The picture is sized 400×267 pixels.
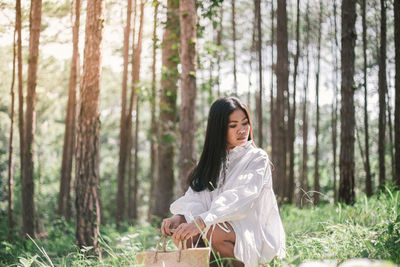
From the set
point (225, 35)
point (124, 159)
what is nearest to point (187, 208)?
point (124, 159)

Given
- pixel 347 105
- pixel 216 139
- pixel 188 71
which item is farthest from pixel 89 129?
pixel 347 105

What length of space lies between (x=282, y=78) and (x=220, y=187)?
19.6 ft

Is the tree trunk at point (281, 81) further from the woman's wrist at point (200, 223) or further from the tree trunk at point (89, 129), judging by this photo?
A: the woman's wrist at point (200, 223)

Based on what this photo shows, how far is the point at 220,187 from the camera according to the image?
2.62 metres

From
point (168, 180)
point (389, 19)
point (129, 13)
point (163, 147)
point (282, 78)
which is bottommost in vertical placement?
point (168, 180)

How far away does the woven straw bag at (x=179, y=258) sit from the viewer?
2070 mm

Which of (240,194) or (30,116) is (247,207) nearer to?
(240,194)

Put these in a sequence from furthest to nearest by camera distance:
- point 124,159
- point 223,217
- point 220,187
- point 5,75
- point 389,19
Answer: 1. point 389,19
2. point 5,75
3. point 124,159
4. point 220,187
5. point 223,217

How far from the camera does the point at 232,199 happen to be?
2258 millimetres

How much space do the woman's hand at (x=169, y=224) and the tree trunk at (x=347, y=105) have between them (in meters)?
3.88

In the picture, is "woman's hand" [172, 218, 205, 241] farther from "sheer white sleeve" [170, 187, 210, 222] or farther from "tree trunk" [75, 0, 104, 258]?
"tree trunk" [75, 0, 104, 258]

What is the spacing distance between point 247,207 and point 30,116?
5.99 metres

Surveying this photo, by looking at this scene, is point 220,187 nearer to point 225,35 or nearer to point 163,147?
point 163,147

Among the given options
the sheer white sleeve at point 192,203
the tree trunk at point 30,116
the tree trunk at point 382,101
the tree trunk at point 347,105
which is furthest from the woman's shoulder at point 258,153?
the tree trunk at point 382,101
